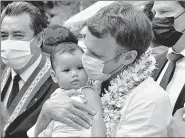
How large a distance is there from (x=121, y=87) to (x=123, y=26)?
39cm

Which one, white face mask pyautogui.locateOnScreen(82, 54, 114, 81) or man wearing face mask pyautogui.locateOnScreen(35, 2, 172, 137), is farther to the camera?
white face mask pyautogui.locateOnScreen(82, 54, 114, 81)

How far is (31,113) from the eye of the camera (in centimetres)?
338

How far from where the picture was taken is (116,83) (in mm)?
2854

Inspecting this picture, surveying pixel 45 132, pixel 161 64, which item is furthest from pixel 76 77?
pixel 161 64

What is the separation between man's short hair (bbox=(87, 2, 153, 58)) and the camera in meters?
2.73

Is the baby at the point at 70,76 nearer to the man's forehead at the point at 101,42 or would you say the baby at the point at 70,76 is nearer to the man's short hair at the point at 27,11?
the man's forehead at the point at 101,42

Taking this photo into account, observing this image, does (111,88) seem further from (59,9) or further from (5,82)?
(59,9)

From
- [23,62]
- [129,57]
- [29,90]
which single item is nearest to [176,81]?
[129,57]

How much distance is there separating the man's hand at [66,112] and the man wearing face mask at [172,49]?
2.56 feet

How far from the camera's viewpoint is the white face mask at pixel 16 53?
417 cm

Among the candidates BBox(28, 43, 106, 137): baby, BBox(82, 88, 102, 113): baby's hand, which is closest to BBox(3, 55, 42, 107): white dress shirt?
BBox(28, 43, 106, 137): baby

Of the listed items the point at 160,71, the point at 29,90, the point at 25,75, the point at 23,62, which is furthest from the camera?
the point at 23,62

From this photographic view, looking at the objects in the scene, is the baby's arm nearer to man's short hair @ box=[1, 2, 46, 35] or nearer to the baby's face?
the baby's face

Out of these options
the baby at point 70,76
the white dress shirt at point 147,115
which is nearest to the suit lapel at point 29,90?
the baby at point 70,76
